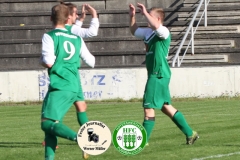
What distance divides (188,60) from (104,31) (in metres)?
4.21

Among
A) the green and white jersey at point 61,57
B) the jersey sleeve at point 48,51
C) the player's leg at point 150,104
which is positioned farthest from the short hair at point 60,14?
the player's leg at point 150,104

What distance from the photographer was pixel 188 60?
27578 millimetres

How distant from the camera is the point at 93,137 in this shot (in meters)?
8.09

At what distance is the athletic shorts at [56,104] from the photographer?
8.23 metres

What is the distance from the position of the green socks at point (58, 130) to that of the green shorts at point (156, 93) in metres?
2.41

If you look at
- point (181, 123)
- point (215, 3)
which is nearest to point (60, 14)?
point (181, 123)

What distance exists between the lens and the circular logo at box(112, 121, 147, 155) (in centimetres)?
882

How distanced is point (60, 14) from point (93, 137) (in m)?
1.43

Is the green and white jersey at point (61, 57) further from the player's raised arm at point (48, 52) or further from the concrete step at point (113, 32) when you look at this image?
the concrete step at point (113, 32)

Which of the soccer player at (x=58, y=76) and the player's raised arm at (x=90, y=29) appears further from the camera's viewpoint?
the player's raised arm at (x=90, y=29)

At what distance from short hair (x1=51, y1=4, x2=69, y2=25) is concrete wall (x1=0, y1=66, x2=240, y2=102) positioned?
15.0 meters

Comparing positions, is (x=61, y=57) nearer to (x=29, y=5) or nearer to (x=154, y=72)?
(x=154, y=72)

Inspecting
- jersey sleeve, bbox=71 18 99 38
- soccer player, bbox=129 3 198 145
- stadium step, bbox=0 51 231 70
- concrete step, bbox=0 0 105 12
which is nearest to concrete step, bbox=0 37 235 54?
stadium step, bbox=0 51 231 70

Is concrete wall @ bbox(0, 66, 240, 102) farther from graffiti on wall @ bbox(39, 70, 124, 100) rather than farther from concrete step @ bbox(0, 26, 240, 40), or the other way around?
concrete step @ bbox(0, 26, 240, 40)
